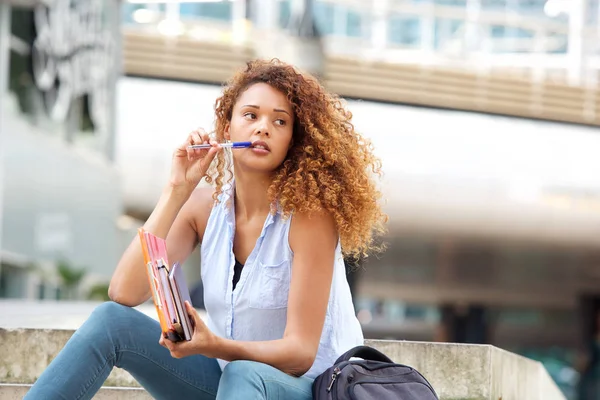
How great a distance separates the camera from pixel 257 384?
2654mm

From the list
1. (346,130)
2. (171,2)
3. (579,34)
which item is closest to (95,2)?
(171,2)

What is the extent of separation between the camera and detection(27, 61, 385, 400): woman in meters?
2.80

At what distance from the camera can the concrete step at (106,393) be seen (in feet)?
12.3

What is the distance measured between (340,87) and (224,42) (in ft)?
7.39

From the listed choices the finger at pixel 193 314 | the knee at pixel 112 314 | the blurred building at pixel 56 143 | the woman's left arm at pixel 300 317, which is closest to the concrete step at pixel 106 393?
the knee at pixel 112 314

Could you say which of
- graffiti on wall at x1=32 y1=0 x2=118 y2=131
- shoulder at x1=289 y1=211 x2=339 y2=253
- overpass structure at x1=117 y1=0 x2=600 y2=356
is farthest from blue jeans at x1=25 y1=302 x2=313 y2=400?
overpass structure at x1=117 y1=0 x2=600 y2=356

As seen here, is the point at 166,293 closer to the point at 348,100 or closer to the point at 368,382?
the point at 368,382

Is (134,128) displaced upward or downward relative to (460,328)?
upward

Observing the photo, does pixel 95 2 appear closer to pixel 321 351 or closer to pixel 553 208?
pixel 553 208

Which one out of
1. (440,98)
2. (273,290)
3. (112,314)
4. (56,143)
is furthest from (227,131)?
(440,98)

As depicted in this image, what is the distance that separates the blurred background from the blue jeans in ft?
44.1

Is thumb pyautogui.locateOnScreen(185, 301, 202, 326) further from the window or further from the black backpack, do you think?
the window

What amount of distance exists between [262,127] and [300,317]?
22.3 inches

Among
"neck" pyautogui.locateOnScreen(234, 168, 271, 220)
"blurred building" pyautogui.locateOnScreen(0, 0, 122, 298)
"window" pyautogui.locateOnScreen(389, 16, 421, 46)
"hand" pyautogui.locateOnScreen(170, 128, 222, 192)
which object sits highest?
"window" pyautogui.locateOnScreen(389, 16, 421, 46)
